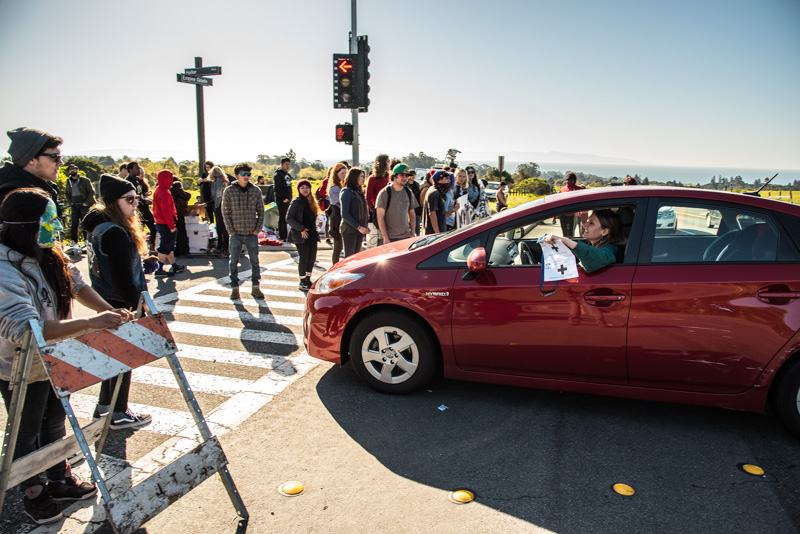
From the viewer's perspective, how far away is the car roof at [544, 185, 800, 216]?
371cm

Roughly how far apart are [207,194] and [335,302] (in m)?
8.88

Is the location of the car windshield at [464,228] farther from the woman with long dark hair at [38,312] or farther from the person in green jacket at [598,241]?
the woman with long dark hair at [38,312]

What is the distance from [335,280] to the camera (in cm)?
452

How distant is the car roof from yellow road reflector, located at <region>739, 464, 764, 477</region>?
5.74ft

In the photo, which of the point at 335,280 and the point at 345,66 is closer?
the point at 335,280

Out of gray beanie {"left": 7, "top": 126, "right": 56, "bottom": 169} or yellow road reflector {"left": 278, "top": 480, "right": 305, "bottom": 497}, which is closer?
gray beanie {"left": 7, "top": 126, "right": 56, "bottom": 169}

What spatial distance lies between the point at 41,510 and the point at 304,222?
575cm

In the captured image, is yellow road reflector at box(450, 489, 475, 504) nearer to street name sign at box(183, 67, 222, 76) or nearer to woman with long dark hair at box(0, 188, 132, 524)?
woman with long dark hair at box(0, 188, 132, 524)

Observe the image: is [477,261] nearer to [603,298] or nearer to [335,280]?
[603,298]

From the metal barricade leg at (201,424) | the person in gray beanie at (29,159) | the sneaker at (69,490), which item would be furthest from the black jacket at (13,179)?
the sneaker at (69,490)

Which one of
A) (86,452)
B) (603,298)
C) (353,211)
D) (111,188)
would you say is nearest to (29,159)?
(111,188)

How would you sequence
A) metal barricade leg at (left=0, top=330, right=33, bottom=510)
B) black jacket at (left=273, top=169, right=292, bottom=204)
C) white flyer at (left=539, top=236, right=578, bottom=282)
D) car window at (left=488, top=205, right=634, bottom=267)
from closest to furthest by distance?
metal barricade leg at (left=0, top=330, right=33, bottom=510), white flyer at (left=539, top=236, right=578, bottom=282), car window at (left=488, top=205, right=634, bottom=267), black jacket at (left=273, top=169, right=292, bottom=204)

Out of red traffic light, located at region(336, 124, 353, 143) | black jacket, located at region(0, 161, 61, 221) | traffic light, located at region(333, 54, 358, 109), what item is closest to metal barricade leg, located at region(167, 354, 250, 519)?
black jacket, located at region(0, 161, 61, 221)

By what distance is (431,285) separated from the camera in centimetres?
414
